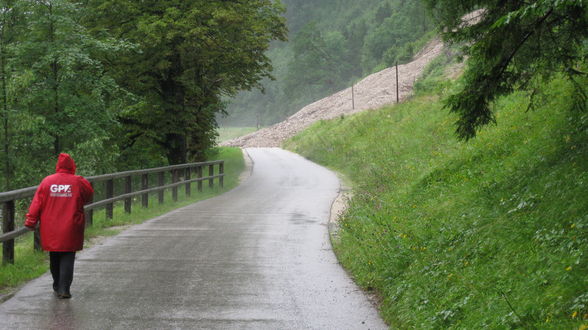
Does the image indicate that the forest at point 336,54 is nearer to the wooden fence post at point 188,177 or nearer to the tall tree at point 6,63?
the wooden fence post at point 188,177

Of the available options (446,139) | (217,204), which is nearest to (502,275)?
(217,204)

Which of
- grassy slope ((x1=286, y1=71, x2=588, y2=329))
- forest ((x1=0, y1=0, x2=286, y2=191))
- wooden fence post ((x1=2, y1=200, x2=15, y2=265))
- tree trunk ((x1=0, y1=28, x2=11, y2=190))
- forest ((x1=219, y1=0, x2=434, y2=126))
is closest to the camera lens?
grassy slope ((x1=286, y1=71, x2=588, y2=329))

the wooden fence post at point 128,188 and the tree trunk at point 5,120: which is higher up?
the tree trunk at point 5,120

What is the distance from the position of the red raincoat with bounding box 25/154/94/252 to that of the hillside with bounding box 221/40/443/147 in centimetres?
4662

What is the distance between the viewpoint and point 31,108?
1797 cm

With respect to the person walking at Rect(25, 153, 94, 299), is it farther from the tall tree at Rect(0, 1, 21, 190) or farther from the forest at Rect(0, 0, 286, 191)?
the tall tree at Rect(0, 1, 21, 190)

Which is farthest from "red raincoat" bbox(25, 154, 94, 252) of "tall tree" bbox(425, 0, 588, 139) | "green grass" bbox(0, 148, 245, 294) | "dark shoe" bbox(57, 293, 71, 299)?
"tall tree" bbox(425, 0, 588, 139)

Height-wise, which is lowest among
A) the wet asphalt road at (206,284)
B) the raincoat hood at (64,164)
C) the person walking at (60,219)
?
the wet asphalt road at (206,284)

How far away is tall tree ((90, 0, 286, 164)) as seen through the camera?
72.5 feet

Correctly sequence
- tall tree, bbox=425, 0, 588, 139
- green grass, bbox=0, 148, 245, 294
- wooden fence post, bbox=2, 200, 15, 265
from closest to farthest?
1. tall tree, bbox=425, 0, 588, 139
2. green grass, bbox=0, 148, 245, 294
3. wooden fence post, bbox=2, 200, 15, 265

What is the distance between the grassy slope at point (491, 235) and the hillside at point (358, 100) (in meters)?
41.1

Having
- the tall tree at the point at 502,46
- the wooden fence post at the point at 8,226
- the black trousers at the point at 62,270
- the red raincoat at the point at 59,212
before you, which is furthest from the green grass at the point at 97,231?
the tall tree at the point at 502,46

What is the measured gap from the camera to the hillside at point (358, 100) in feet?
184

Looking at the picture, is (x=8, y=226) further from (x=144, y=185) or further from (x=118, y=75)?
(x=118, y=75)
